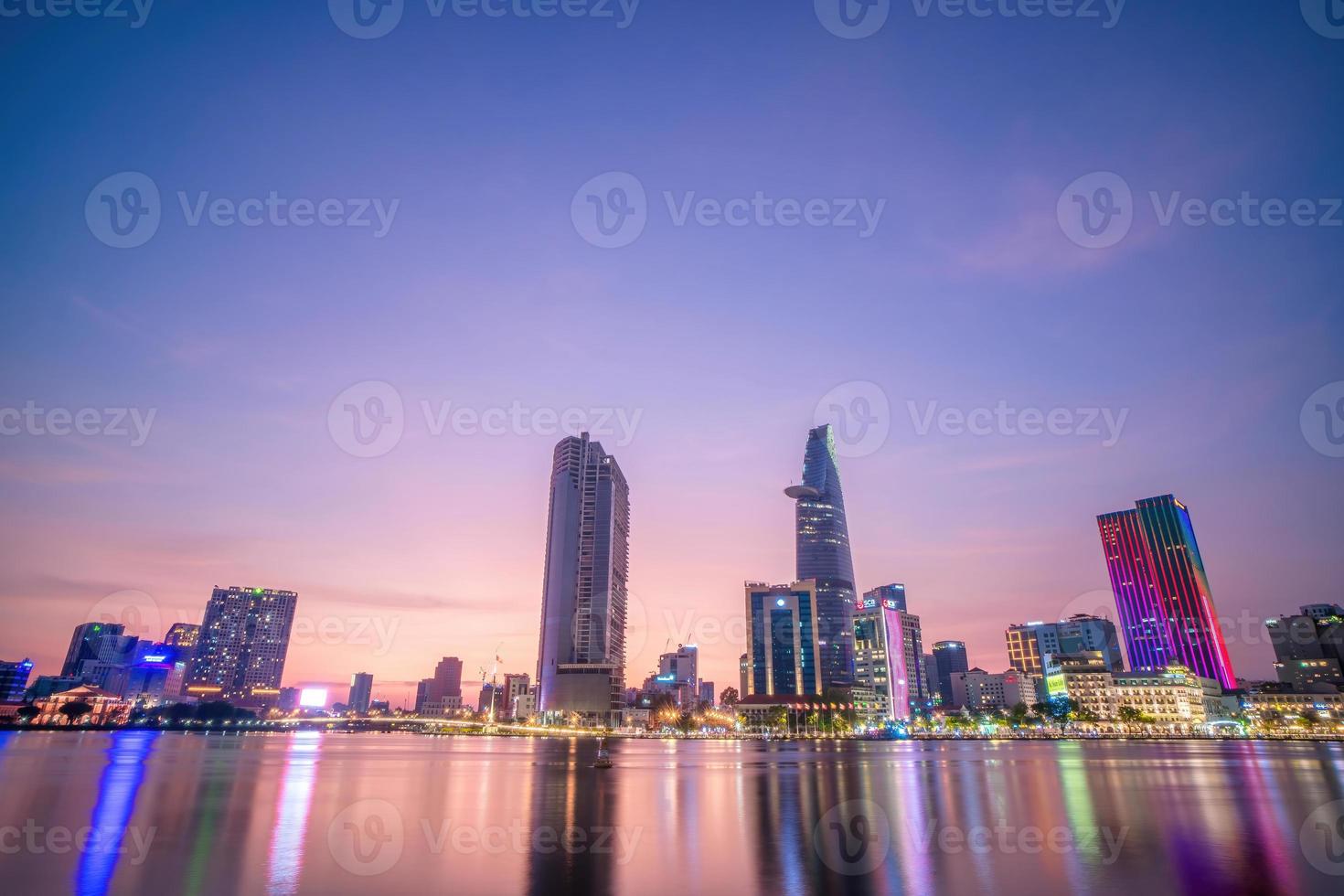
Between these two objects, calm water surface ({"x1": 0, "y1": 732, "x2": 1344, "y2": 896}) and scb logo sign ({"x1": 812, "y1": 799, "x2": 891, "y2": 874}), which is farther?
scb logo sign ({"x1": 812, "y1": 799, "x2": 891, "y2": 874})

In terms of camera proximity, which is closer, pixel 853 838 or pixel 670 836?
pixel 853 838

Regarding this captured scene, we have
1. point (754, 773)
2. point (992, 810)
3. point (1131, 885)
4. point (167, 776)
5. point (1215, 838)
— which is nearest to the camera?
point (1131, 885)

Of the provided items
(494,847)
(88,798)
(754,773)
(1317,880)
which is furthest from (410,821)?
(754,773)

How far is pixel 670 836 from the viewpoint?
32469 millimetres

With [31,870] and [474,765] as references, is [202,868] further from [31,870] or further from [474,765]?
[474,765]

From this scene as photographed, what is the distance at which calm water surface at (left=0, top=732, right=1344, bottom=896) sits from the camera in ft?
77.0

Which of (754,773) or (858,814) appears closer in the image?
(858,814)

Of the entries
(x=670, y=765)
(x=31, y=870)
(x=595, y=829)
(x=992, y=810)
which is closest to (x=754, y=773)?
(x=670, y=765)

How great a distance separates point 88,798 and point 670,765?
58.1 m

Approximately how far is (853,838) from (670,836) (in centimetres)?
846

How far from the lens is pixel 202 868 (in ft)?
83.9

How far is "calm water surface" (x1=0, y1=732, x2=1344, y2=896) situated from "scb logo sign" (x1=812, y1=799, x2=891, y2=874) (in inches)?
6.7

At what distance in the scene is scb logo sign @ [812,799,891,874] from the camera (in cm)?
2595

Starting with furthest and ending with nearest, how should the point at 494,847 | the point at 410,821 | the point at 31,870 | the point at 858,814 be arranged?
the point at 858,814, the point at 410,821, the point at 494,847, the point at 31,870
